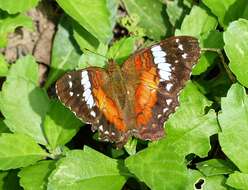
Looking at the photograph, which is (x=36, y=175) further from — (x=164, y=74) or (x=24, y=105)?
(x=164, y=74)

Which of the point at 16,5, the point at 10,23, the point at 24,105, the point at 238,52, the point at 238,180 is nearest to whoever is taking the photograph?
the point at 238,180

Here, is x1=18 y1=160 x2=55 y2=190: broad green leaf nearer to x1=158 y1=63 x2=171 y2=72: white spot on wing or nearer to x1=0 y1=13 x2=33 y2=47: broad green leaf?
x1=158 y1=63 x2=171 y2=72: white spot on wing

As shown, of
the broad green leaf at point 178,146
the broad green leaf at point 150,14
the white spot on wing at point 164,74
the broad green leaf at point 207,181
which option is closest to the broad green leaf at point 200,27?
the broad green leaf at point 178,146

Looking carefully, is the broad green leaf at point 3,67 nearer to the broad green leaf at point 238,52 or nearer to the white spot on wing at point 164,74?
the white spot on wing at point 164,74

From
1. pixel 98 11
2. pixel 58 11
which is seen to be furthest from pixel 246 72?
pixel 58 11

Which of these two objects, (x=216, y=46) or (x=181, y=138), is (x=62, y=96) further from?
(x=216, y=46)

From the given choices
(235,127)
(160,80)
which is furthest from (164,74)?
(235,127)

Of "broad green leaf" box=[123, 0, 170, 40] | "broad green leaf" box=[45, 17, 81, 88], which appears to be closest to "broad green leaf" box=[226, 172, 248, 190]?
"broad green leaf" box=[123, 0, 170, 40]

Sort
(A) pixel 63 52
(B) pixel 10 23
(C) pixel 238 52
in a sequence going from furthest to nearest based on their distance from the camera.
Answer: (A) pixel 63 52, (B) pixel 10 23, (C) pixel 238 52
